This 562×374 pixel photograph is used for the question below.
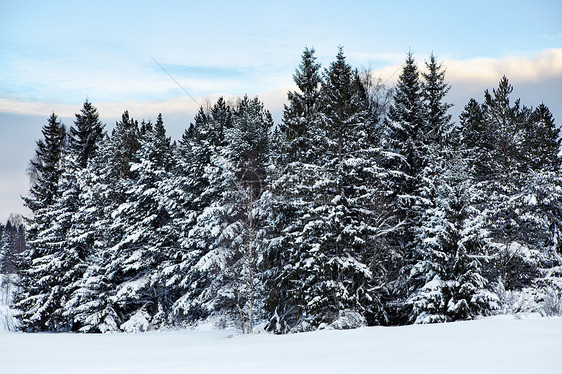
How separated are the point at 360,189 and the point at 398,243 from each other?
4.57 meters

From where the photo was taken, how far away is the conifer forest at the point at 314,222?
2122 centimetres

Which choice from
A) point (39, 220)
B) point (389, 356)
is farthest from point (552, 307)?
point (39, 220)

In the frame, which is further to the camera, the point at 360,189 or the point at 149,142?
the point at 149,142

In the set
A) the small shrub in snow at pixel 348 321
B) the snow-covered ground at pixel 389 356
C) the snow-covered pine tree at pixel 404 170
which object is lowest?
the small shrub in snow at pixel 348 321

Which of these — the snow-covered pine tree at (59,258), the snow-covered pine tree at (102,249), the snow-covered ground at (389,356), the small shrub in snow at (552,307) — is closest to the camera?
the snow-covered ground at (389,356)

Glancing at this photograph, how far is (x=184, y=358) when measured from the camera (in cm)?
781

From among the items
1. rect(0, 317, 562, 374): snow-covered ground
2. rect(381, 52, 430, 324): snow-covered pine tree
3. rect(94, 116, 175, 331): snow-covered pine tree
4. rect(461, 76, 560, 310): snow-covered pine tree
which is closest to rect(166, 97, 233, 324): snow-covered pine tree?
rect(94, 116, 175, 331): snow-covered pine tree

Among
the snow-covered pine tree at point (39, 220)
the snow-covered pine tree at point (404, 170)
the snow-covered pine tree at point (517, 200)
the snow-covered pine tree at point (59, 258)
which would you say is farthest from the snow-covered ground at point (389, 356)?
the snow-covered pine tree at point (39, 220)

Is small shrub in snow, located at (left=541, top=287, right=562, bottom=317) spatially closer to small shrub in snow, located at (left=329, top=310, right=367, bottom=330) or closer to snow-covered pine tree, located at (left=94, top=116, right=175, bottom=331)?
small shrub in snow, located at (left=329, top=310, right=367, bottom=330)

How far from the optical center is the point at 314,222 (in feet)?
70.8

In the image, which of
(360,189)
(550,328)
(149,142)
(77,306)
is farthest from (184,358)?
(77,306)

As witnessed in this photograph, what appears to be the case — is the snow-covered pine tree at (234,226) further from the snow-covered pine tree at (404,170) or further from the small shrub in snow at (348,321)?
the snow-covered pine tree at (404,170)

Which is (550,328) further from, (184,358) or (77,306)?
(77,306)

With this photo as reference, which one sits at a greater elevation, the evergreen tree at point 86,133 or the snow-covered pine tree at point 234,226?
the evergreen tree at point 86,133
